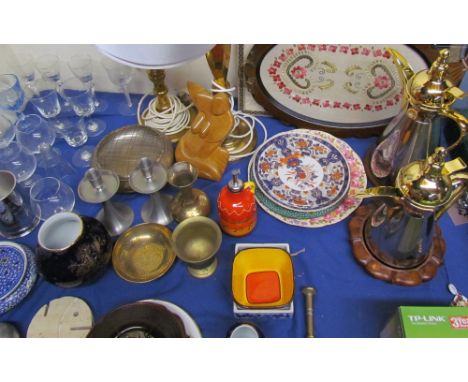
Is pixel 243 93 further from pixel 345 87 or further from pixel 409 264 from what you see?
pixel 409 264

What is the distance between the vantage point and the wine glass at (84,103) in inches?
39.4

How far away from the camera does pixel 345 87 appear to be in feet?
3.07

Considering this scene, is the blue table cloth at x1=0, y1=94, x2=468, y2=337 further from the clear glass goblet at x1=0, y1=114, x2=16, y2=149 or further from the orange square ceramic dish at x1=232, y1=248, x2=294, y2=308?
the clear glass goblet at x1=0, y1=114, x2=16, y2=149

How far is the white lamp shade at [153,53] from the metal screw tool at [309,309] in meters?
0.50

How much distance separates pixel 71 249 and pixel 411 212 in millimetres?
618

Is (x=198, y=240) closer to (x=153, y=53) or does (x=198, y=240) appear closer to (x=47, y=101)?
(x=153, y=53)

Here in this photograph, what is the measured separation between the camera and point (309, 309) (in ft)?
2.39

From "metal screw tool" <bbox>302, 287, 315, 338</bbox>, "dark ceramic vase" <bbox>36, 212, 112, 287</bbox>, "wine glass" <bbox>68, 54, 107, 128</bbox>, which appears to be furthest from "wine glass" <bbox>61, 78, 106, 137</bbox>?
"metal screw tool" <bbox>302, 287, 315, 338</bbox>

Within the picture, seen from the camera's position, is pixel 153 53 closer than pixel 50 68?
Yes

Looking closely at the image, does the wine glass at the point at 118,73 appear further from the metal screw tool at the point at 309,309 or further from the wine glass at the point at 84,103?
the metal screw tool at the point at 309,309

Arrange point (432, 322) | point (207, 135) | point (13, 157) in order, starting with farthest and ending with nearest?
1. point (13, 157)
2. point (207, 135)
3. point (432, 322)

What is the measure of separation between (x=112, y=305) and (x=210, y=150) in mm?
402

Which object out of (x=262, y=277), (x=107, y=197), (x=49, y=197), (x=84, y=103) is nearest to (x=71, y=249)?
(x=107, y=197)

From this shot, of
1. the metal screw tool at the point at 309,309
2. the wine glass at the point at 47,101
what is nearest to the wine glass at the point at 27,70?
the wine glass at the point at 47,101
